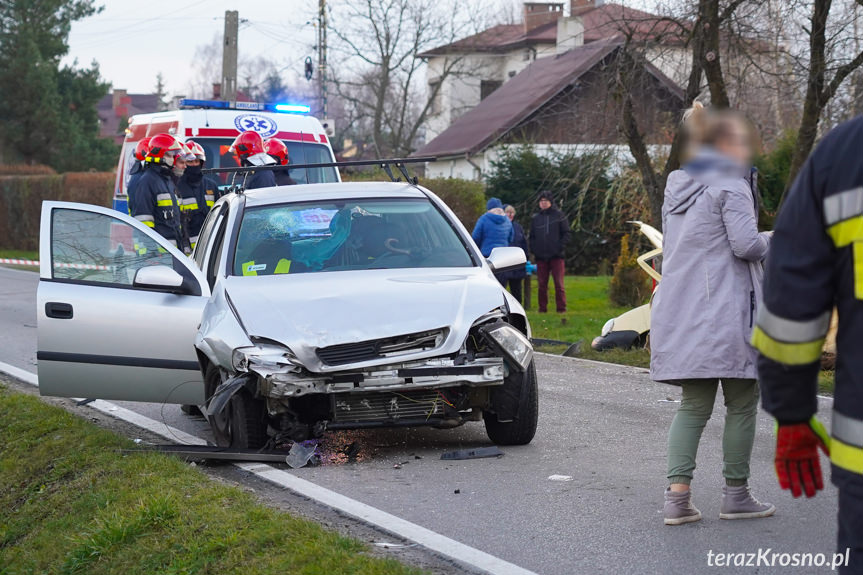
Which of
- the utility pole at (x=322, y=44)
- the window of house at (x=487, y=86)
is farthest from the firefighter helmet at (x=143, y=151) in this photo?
the window of house at (x=487, y=86)

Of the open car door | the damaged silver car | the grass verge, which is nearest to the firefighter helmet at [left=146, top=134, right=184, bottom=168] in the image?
the damaged silver car

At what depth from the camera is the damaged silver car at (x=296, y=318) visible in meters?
6.29

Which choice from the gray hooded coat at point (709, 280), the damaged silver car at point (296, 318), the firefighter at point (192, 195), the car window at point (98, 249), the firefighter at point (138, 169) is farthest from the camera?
the firefighter at point (192, 195)

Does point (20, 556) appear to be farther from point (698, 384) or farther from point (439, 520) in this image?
point (698, 384)

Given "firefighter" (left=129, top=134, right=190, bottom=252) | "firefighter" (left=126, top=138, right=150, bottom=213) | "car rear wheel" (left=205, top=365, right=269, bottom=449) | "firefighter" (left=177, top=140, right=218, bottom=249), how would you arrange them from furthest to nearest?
1. "firefighter" (left=177, top=140, right=218, bottom=249)
2. "firefighter" (left=126, top=138, right=150, bottom=213)
3. "firefighter" (left=129, top=134, right=190, bottom=252)
4. "car rear wheel" (left=205, top=365, right=269, bottom=449)

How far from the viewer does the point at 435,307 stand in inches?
256

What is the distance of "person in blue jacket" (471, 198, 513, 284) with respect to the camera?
16.3m

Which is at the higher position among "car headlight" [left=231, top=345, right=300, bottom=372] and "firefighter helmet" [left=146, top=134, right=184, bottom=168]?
"firefighter helmet" [left=146, top=134, right=184, bottom=168]

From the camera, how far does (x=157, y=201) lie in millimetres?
10281

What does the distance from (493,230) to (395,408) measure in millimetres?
10117

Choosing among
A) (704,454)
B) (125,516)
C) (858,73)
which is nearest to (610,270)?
(858,73)

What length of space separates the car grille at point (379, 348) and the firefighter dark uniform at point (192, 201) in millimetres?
5132

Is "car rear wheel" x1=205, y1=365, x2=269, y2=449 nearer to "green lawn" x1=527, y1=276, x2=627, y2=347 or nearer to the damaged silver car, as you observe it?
the damaged silver car

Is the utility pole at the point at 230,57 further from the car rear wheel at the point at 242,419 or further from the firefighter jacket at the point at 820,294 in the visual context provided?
the firefighter jacket at the point at 820,294
